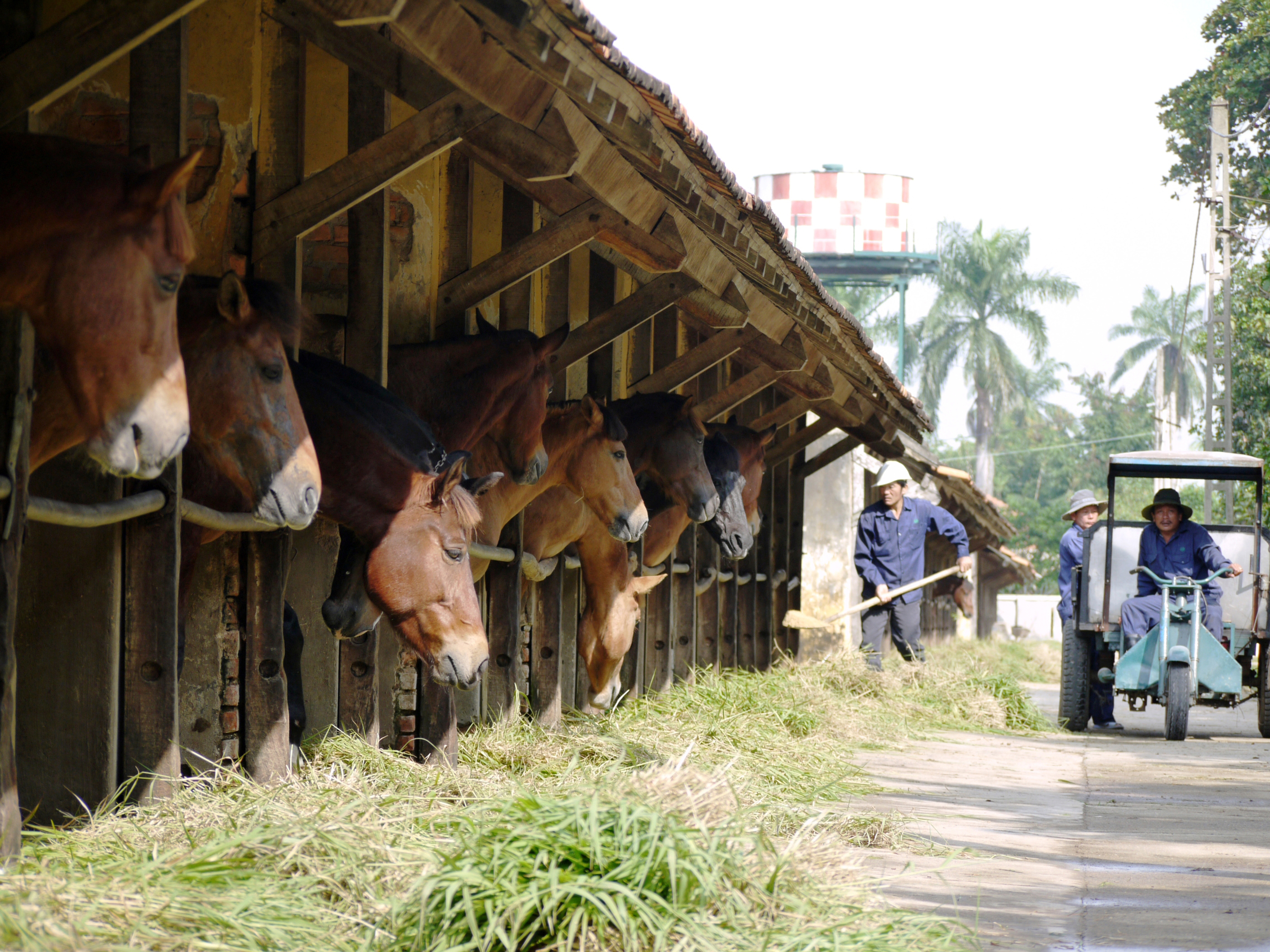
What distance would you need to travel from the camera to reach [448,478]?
498 centimetres

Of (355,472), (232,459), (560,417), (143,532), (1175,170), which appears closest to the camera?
(232,459)

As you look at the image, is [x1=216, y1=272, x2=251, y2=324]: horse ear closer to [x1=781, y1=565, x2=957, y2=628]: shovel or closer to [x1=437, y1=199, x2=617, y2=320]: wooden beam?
[x1=437, y1=199, x2=617, y2=320]: wooden beam

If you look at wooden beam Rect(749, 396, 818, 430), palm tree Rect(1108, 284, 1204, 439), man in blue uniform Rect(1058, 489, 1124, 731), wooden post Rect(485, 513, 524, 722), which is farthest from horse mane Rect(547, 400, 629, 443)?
palm tree Rect(1108, 284, 1204, 439)

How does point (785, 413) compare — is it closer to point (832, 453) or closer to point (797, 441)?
point (797, 441)

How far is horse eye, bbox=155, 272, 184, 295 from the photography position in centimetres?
325

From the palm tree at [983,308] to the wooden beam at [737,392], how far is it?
52.1 m

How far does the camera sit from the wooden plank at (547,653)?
7.74m

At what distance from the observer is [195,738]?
507 cm

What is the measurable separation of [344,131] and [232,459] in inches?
102

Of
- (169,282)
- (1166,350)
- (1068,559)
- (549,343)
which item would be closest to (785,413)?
(1068,559)

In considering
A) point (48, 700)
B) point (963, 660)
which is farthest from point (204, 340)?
point (963, 660)

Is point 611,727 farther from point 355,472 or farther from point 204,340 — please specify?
point 204,340

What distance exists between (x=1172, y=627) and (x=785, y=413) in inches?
132

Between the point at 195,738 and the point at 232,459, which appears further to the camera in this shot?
the point at 195,738
